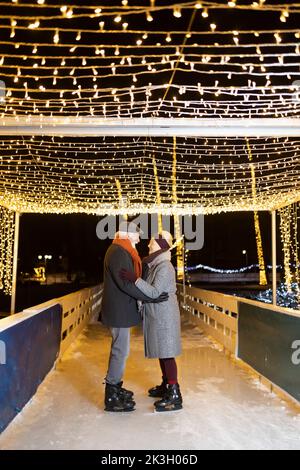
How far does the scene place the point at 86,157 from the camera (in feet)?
→ 21.0

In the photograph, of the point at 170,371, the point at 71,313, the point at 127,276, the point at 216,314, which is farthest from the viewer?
the point at 216,314

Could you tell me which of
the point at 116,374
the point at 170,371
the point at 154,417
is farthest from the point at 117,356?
the point at 154,417

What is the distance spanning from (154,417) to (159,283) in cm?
115

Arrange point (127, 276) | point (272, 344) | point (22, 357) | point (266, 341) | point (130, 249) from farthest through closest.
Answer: point (266, 341)
point (272, 344)
point (130, 249)
point (127, 276)
point (22, 357)

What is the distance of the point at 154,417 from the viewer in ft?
13.3

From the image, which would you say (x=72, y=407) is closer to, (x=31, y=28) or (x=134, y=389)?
(x=134, y=389)

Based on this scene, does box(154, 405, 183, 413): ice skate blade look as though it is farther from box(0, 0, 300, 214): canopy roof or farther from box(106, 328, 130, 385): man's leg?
box(0, 0, 300, 214): canopy roof

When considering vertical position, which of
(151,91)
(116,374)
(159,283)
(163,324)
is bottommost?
(116,374)

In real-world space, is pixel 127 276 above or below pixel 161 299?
above

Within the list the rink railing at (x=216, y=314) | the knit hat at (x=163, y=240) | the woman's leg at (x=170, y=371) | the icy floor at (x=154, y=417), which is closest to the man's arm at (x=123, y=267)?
the knit hat at (x=163, y=240)

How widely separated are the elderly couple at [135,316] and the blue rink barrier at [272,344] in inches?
41.5

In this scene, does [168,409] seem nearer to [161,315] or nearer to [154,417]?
[154,417]

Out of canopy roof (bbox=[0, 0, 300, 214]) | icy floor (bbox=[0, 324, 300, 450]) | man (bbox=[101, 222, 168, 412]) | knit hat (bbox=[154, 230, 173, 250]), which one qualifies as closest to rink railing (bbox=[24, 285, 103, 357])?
icy floor (bbox=[0, 324, 300, 450])

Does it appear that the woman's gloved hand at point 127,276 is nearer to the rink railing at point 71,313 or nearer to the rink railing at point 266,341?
the rink railing at point 71,313
